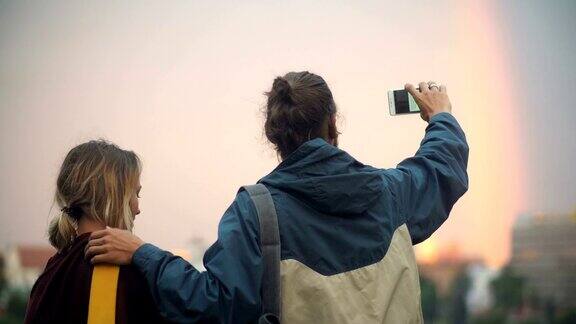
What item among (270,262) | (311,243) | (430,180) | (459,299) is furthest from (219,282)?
(459,299)

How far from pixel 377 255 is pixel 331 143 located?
1.32ft

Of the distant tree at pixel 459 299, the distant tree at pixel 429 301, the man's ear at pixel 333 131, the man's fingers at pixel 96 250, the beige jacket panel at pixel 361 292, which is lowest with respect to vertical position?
the distant tree at pixel 459 299

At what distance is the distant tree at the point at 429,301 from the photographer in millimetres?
107125

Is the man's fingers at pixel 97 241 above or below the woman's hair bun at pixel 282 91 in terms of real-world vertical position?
below

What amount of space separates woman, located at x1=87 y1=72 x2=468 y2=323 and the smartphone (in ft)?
1.18

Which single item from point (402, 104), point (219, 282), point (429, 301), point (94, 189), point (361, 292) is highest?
point (402, 104)

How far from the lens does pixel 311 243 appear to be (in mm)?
2795

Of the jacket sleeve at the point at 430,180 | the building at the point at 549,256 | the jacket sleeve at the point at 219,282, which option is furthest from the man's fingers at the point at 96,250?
the building at the point at 549,256

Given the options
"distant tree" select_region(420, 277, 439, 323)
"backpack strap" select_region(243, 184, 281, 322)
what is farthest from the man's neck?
"distant tree" select_region(420, 277, 439, 323)

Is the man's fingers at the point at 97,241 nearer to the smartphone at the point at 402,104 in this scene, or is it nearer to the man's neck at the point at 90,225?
the man's neck at the point at 90,225

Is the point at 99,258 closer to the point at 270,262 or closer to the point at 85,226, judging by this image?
the point at 85,226

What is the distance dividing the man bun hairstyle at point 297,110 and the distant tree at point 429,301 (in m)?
104

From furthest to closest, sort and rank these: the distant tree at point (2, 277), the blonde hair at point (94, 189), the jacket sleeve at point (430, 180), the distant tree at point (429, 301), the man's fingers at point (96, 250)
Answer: the distant tree at point (2, 277)
the distant tree at point (429, 301)
the jacket sleeve at point (430, 180)
the blonde hair at point (94, 189)
the man's fingers at point (96, 250)

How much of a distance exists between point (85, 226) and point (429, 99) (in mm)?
1285
